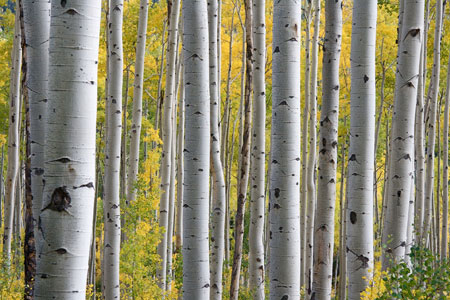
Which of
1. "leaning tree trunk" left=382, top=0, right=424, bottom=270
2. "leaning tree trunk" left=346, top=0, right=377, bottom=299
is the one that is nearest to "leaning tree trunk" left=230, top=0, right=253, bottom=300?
"leaning tree trunk" left=382, top=0, right=424, bottom=270

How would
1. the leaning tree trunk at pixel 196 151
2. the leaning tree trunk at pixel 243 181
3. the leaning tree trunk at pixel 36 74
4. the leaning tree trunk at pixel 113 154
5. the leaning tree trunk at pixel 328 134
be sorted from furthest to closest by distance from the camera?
the leaning tree trunk at pixel 243 181
the leaning tree trunk at pixel 113 154
the leaning tree trunk at pixel 328 134
the leaning tree trunk at pixel 196 151
the leaning tree trunk at pixel 36 74

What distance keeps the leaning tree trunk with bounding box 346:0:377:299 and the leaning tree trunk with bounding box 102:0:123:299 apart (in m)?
3.49

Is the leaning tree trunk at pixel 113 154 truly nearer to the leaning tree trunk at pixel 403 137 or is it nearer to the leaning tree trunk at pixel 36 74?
the leaning tree trunk at pixel 36 74

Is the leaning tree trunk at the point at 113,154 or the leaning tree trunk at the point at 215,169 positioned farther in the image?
the leaning tree trunk at the point at 113,154

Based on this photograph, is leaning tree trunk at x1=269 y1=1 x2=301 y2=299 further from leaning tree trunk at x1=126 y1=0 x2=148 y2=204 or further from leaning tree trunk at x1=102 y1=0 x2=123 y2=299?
leaning tree trunk at x1=126 y1=0 x2=148 y2=204

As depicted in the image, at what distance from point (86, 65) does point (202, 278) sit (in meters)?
2.17

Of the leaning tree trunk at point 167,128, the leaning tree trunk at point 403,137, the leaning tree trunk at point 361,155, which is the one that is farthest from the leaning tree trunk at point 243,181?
Answer: the leaning tree trunk at point 361,155

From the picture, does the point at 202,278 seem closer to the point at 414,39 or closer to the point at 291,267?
the point at 291,267

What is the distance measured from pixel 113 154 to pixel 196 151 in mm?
3182

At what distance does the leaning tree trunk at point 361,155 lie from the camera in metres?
4.04

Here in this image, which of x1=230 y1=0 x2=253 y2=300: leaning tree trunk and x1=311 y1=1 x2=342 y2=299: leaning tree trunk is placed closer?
x1=311 y1=1 x2=342 y2=299: leaning tree trunk

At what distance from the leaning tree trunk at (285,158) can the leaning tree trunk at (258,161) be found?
3.40 metres

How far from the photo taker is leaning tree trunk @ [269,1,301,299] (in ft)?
11.9

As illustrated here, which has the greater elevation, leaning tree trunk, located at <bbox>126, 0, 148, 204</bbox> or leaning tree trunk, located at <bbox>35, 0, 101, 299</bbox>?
leaning tree trunk, located at <bbox>126, 0, 148, 204</bbox>
